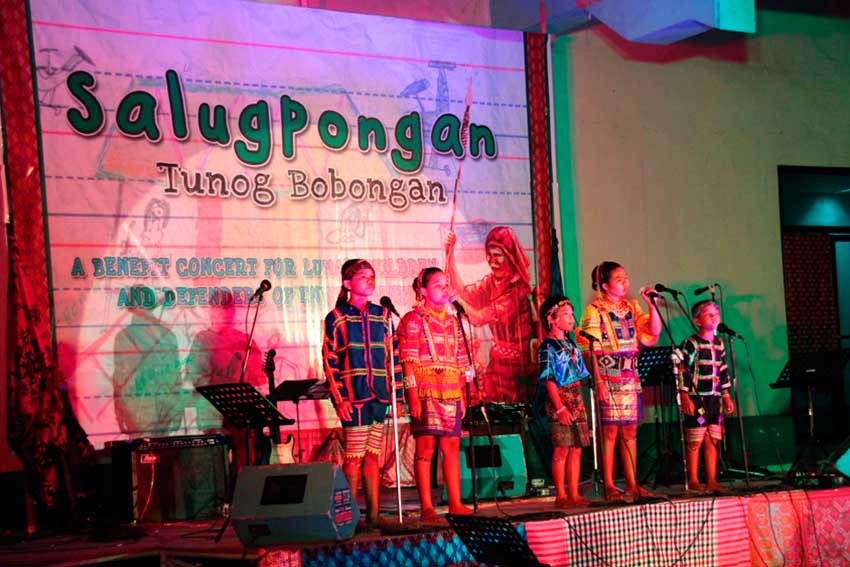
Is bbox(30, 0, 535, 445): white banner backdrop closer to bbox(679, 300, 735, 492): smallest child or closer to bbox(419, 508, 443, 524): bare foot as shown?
bbox(679, 300, 735, 492): smallest child

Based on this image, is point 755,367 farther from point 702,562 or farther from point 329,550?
point 329,550

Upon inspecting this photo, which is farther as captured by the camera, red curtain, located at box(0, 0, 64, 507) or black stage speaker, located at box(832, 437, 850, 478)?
black stage speaker, located at box(832, 437, 850, 478)

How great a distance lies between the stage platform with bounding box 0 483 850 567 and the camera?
681 cm

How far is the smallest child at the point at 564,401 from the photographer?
26.6ft

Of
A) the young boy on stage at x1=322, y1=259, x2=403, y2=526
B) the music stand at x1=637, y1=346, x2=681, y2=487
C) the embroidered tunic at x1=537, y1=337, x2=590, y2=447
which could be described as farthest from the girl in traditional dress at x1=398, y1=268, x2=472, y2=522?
the music stand at x1=637, y1=346, x2=681, y2=487

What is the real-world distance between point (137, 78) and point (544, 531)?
4839 millimetres

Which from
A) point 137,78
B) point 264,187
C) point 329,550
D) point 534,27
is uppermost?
point 534,27

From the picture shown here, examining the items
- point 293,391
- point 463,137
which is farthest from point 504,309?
point 293,391

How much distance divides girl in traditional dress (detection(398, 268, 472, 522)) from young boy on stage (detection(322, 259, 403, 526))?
155 mm

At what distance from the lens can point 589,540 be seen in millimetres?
7570

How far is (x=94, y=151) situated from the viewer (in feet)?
29.0

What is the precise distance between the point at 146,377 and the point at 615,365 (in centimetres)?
370

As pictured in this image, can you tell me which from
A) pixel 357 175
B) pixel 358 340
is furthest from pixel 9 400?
pixel 357 175

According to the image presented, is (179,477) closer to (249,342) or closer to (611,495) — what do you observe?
(249,342)
